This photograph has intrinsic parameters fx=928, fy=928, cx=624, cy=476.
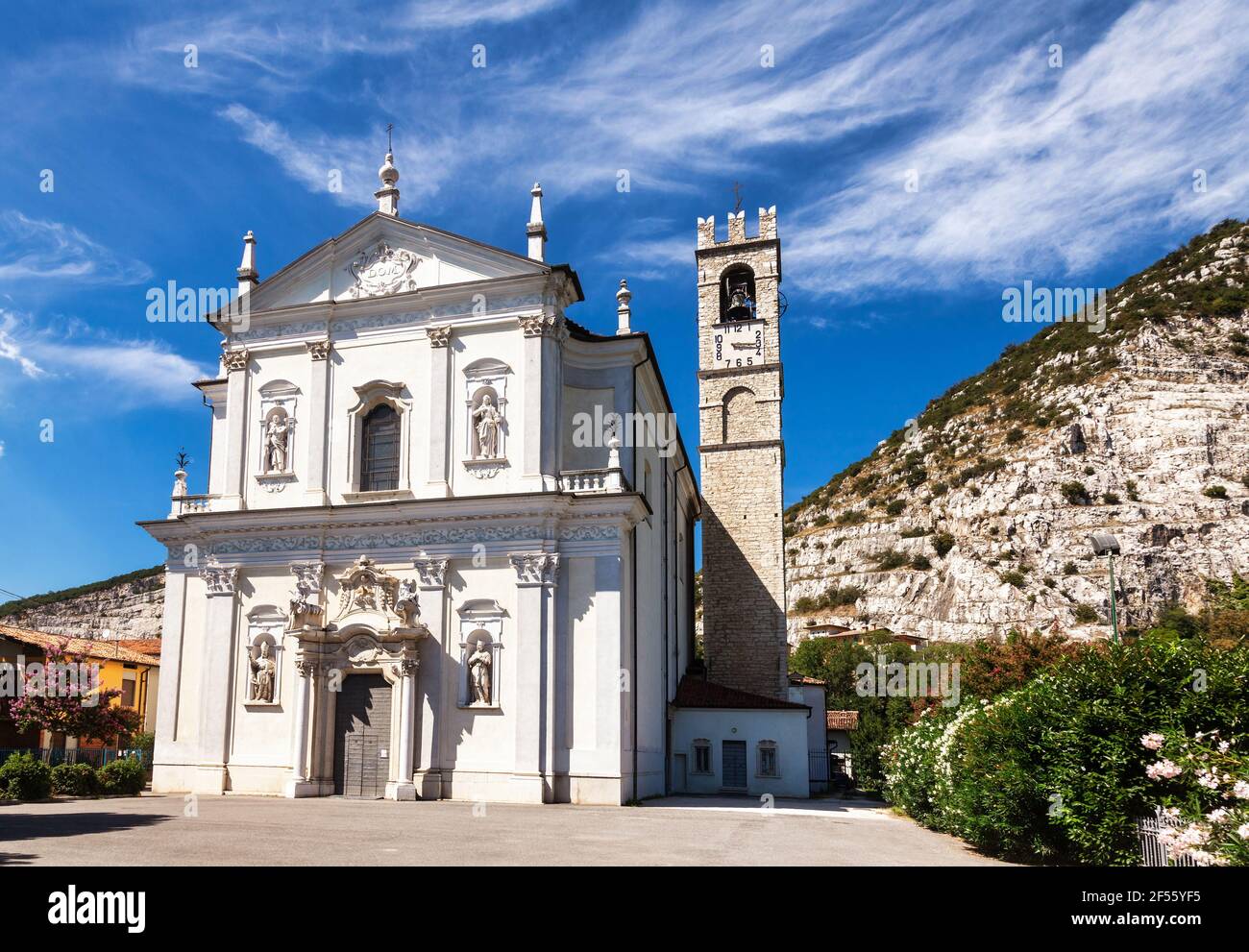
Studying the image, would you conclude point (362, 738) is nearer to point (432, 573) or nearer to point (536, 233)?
point (432, 573)

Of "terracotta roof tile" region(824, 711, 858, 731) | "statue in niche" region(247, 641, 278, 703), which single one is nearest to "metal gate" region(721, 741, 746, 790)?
"statue in niche" region(247, 641, 278, 703)

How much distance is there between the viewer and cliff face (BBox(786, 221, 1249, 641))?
6975cm

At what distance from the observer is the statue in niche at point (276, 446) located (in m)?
25.1

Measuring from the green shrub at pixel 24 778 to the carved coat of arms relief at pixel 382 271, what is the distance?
13529mm

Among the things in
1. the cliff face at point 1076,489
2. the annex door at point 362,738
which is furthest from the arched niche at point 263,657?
the cliff face at point 1076,489

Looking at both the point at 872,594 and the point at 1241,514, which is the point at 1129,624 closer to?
the point at 1241,514

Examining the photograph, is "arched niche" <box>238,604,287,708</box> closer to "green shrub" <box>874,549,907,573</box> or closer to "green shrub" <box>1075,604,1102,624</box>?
"green shrub" <box>1075,604,1102,624</box>

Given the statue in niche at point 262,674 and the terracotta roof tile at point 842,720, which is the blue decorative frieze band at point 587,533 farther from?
the terracotta roof tile at point 842,720

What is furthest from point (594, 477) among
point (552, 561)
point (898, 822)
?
point (898, 822)

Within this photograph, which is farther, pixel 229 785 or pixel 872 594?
pixel 872 594

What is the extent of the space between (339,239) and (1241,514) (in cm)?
6877
